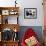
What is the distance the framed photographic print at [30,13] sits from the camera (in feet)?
19.1

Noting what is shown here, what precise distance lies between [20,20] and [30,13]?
0.44 m

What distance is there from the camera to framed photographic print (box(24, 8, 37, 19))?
5.81 m

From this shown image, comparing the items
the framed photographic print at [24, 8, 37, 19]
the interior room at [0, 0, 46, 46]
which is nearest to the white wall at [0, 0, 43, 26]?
the interior room at [0, 0, 46, 46]

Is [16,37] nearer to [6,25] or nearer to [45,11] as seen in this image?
[6,25]

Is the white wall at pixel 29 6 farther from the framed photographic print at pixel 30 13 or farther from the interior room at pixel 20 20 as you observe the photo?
the framed photographic print at pixel 30 13

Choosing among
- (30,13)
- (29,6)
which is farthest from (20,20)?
(29,6)

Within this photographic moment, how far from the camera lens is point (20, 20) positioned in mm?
5824

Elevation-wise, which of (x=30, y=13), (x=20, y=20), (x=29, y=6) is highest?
(x=29, y=6)

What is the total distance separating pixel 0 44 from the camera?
18.6 ft

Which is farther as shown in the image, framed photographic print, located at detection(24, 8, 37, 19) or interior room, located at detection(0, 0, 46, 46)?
framed photographic print, located at detection(24, 8, 37, 19)

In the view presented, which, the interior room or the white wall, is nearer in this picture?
the interior room

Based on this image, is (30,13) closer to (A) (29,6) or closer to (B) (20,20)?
(A) (29,6)

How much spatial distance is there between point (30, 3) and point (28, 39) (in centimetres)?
135

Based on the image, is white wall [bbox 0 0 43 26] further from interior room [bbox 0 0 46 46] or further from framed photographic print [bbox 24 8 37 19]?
framed photographic print [bbox 24 8 37 19]
